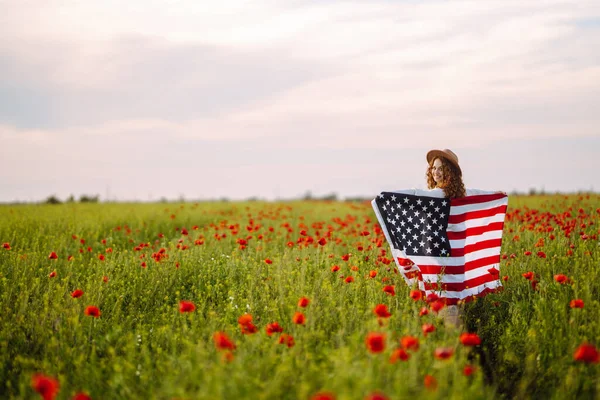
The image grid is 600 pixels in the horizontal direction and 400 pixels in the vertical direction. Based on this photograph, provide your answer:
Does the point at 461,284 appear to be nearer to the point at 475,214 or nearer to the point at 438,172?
the point at 475,214

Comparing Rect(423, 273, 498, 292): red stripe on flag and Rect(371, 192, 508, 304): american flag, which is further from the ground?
Rect(371, 192, 508, 304): american flag

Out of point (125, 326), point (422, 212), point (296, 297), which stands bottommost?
point (125, 326)

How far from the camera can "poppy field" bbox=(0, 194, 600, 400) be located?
3.17 m

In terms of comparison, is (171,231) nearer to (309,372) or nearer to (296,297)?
(296,297)

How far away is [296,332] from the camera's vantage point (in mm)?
4090

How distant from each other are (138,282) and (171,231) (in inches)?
214

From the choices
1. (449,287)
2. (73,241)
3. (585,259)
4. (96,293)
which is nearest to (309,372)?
(449,287)

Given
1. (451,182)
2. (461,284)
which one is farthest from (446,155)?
(461,284)

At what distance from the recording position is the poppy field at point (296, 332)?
10.4 feet

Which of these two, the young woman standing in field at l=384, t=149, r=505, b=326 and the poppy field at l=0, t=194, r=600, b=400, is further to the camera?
the young woman standing in field at l=384, t=149, r=505, b=326

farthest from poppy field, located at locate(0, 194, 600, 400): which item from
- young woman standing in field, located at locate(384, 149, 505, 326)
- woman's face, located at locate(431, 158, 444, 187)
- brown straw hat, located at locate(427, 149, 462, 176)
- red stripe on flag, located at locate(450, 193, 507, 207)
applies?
brown straw hat, located at locate(427, 149, 462, 176)

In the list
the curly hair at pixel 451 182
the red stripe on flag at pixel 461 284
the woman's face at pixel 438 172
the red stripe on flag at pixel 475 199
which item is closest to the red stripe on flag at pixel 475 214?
the red stripe on flag at pixel 475 199

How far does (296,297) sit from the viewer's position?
16.1ft

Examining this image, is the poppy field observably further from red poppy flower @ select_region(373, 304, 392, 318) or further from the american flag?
the american flag
